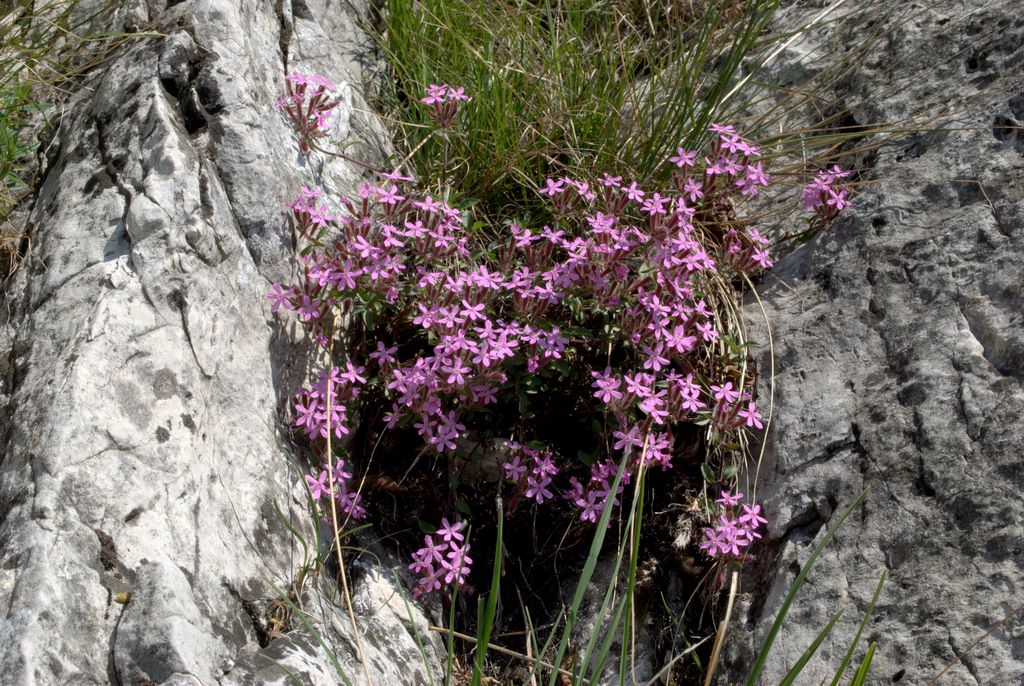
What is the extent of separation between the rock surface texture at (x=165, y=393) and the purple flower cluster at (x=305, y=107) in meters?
0.06

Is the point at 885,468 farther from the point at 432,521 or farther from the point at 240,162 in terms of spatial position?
the point at 240,162

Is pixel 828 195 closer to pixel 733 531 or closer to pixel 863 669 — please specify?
pixel 733 531

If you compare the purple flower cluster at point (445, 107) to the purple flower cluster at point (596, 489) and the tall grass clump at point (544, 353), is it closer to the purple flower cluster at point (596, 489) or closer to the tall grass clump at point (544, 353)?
the tall grass clump at point (544, 353)

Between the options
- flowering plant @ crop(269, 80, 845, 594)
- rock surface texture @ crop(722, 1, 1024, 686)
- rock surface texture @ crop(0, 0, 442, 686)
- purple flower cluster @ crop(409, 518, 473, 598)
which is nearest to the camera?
rock surface texture @ crop(0, 0, 442, 686)

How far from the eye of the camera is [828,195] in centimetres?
320

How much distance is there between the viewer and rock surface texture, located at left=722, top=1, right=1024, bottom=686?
7.57ft

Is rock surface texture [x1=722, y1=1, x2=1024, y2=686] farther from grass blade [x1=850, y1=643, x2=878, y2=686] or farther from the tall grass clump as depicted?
grass blade [x1=850, y1=643, x2=878, y2=686]

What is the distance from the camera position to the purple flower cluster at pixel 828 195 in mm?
3170

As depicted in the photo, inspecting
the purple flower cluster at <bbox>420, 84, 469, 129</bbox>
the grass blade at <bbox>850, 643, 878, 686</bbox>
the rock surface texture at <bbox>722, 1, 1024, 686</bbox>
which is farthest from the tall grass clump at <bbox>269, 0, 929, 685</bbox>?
the grass blade at <bbox>850, 643, 878, 686</bbox>

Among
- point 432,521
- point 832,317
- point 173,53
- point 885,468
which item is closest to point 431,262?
point 432,521

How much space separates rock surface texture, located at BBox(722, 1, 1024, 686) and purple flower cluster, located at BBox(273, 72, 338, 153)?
1809 millimetres

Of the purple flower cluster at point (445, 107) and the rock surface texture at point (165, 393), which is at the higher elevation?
the purple flower cluster at point (445, 107)

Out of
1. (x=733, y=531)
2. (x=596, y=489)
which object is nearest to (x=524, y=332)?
(x=596, y=489)

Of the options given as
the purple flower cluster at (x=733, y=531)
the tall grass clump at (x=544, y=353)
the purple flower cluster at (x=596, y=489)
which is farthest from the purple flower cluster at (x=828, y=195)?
the purple flower cluster at (x=596, y=489)
